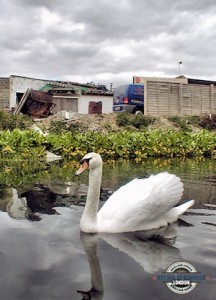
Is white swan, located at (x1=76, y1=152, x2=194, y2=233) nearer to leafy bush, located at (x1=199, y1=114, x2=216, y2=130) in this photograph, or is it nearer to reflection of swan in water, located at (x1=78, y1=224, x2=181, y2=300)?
reflection of swan in water, located at (x1=78, y1=224, x2=181, y2=300)

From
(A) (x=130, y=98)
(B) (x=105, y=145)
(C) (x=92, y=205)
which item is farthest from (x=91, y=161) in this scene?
(A) (x=130, y=98)

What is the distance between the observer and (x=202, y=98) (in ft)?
84.7

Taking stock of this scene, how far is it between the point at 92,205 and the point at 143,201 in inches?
23.7

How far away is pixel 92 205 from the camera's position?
457 cm

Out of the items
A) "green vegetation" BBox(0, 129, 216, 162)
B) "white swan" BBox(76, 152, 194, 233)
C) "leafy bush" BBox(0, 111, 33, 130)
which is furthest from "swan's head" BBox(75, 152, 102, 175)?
"leafy bush" BBox(0, 111, 33, 130)

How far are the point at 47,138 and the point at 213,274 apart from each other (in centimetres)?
1141

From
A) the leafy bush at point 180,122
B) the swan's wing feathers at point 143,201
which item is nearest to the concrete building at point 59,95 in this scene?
the leafy bush at point 180,122

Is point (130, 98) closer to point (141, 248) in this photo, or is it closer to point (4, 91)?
point (4, 91)

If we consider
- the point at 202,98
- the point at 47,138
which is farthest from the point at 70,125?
the point at 202,98

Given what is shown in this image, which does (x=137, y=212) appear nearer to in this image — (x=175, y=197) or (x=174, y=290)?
(x=175, y=197)

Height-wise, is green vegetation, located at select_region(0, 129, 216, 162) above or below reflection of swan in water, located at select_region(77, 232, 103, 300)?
above

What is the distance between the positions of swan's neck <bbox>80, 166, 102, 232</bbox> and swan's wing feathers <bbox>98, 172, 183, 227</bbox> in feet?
0.65

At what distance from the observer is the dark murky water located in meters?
3.17

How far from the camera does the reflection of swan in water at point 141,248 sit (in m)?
3.62
